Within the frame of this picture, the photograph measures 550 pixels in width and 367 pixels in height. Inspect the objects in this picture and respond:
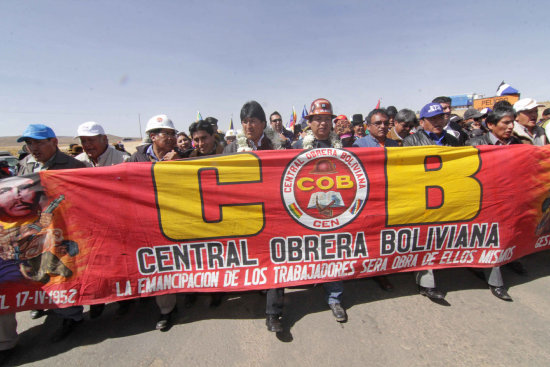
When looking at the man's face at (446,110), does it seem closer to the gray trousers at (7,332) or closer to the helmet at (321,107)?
the helmet at (321,107)

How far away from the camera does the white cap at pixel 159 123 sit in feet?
10.4

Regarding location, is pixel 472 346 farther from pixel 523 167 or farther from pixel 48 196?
pixel 48 196

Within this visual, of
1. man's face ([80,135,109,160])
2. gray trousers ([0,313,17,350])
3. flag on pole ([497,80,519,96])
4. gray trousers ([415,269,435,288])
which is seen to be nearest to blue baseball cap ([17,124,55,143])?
man's face ([80,135,109,160])

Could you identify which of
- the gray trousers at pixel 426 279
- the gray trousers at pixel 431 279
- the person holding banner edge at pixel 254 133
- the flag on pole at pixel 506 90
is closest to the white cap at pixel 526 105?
the gray trousers at pixel 431 279

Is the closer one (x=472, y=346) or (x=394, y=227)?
(x=472, y=346)

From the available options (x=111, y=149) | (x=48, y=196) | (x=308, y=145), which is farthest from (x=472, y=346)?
(x=111, y=149)

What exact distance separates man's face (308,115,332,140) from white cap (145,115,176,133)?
1684mm

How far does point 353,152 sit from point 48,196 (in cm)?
298

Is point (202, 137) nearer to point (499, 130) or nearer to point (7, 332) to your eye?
point (7, 332)

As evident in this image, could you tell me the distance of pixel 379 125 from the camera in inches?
139

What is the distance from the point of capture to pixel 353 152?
2785 mm

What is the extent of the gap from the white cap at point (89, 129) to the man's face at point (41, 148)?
0.93 feet

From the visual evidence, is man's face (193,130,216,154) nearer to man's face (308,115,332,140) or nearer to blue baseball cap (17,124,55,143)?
man's face (308,115,332,140)

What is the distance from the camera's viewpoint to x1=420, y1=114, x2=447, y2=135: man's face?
3.40 meters
